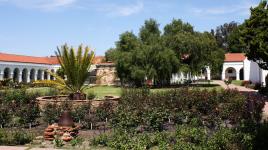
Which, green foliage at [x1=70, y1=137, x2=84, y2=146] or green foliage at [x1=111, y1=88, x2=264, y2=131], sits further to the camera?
green foliage at [x1=111, y1=88, x2=264, y2=131]

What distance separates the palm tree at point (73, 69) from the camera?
15.5m

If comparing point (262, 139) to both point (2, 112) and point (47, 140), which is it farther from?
point (2, 112)

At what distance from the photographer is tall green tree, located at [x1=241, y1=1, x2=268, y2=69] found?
2500 centimetres

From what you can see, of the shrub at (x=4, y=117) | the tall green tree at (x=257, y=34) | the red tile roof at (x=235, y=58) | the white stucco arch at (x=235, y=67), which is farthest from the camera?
the red tile roof at (x=235, y=58)

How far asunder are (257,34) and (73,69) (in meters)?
15.4

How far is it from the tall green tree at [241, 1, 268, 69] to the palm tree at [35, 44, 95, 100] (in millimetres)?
13577

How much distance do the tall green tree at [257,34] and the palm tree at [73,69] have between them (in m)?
13.6

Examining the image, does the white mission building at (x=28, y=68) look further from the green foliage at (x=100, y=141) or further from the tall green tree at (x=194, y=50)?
the green foliage at (x=100, y=141)

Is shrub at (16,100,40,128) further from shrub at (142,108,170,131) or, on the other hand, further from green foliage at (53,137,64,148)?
shrub at (142,108,170,131)

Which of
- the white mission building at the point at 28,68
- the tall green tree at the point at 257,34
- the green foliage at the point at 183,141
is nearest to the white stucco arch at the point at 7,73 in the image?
the white mission building at the point at 28,68

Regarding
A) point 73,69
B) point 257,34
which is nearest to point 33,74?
point 257,34

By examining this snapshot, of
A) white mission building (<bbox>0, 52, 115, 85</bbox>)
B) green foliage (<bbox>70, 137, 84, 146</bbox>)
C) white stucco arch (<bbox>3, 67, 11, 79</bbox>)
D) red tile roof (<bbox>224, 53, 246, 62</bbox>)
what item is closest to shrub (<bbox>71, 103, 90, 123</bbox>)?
green foliage (<bbox>70, 137, 84, 146</bbox>)

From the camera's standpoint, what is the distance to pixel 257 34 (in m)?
25.9

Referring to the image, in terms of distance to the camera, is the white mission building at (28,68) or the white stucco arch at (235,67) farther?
the white stucco arch at (235,67)
